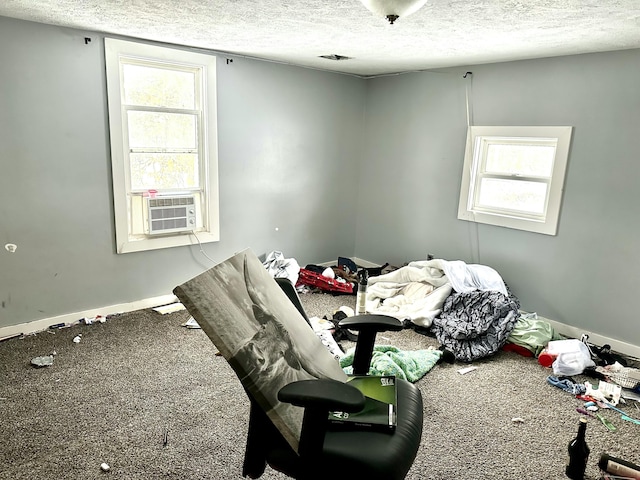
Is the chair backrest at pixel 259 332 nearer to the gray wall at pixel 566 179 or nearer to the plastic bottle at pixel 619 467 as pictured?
the plastic bottle at pixel 619 467

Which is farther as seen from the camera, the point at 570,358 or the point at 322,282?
the point at 322,282

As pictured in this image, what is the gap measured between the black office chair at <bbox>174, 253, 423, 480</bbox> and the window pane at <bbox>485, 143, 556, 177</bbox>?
2.94 metres

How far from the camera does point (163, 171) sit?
3.77 meters

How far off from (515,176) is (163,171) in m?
3.10

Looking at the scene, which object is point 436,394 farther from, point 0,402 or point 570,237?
point 0,402

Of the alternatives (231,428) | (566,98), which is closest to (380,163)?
(566,98)

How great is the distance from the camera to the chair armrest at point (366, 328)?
5.76 feet

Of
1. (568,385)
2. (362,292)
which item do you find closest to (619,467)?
(568,385)

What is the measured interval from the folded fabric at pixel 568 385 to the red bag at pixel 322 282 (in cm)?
198

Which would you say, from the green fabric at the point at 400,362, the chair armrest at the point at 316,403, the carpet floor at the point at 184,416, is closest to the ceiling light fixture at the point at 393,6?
the chair armrest at the point at 316,403

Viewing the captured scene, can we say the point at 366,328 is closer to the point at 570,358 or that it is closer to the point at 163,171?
the point at 570,358

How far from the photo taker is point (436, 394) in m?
2.66

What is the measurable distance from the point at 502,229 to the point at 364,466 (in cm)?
312

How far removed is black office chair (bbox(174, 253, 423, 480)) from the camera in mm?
1189
